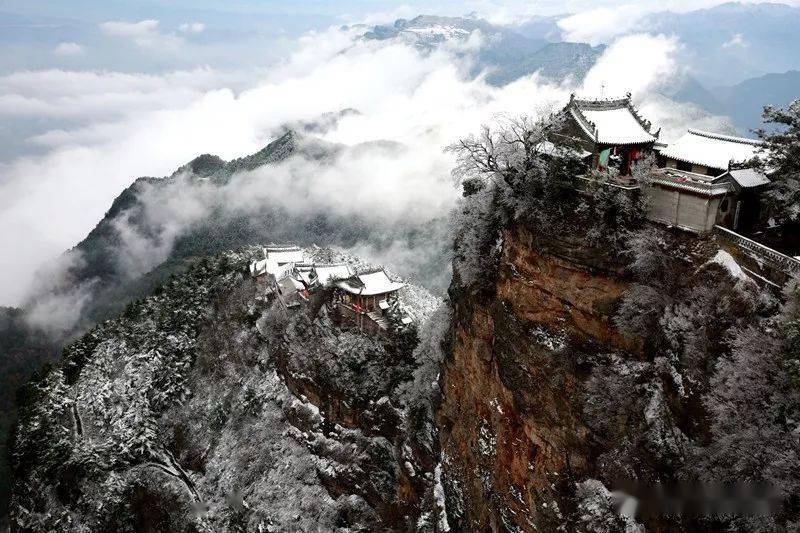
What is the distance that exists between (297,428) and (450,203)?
89860 millimetres

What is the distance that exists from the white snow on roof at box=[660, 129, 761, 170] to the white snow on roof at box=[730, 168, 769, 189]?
1324 mm

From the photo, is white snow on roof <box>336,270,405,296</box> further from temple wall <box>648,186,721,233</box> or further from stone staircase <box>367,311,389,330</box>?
temple wall <box>648,186,721,233</box>

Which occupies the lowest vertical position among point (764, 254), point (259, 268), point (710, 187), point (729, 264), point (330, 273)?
point (259, 268)

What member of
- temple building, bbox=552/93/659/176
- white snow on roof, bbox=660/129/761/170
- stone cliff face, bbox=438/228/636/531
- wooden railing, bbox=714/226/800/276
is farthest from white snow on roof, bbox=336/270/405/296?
wooden railing, bbox=714/226/800/276

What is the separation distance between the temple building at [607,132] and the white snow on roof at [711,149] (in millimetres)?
1793

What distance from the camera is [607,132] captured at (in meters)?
35.8

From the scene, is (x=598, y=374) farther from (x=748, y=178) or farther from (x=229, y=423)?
(x=229, y=423)

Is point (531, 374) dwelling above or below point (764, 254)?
below

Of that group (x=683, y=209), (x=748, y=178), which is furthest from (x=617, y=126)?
(x=683, y=209)

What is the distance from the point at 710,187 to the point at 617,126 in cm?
1045

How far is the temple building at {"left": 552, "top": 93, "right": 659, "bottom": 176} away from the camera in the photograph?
1368 inches

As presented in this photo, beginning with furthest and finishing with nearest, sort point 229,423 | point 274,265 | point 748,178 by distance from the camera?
1. point 274,265
2. point 229,423
3. point 748,178

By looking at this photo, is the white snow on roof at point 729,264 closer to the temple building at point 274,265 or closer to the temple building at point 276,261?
the temple building at point 274,265

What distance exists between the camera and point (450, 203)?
136875mm
